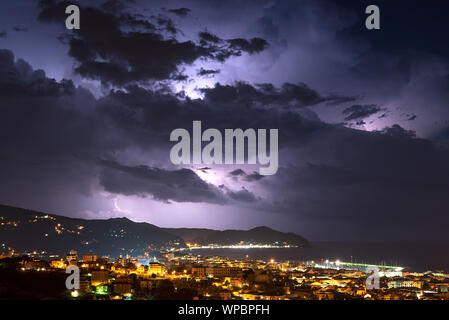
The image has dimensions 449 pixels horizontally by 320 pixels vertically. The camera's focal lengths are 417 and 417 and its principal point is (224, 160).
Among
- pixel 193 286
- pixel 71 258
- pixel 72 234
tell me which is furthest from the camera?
pixel 72 234

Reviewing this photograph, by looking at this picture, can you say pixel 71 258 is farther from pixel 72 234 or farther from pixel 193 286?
pixel 72 234

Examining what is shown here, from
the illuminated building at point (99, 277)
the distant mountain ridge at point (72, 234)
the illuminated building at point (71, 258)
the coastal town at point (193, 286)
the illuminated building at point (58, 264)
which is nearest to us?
the coastal town at point (193, 286)

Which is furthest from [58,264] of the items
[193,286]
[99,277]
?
[193,286]

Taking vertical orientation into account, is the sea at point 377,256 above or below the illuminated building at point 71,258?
below

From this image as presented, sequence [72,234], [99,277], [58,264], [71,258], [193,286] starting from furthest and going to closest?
1. [72,234]
2. [71,258]
3. [58,264]
4. [99,277]
5. [193,286]

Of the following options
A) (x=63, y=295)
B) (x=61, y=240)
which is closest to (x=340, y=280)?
(x=63, y=295)

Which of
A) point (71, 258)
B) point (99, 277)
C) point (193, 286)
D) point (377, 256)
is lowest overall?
point (377, 256)

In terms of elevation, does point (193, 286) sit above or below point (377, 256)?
above

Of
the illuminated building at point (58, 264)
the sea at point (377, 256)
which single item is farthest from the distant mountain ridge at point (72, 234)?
the illuminated building at point (58, 264)

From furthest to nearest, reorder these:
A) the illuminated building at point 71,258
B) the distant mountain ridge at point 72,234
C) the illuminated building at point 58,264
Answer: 1. the distant mountain ridge at point 72,234
2. the illuminated building at point 71,258
3. the illuminated building at point 58,264

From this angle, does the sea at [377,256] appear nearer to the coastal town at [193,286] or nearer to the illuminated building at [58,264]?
the coastal town at [193,286]

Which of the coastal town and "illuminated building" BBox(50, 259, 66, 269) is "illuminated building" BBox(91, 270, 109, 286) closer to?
the coastal town

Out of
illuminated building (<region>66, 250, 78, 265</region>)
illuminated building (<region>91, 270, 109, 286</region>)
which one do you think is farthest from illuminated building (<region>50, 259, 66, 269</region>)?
illuminated building (<region>91, 270, 109, 286</region>)
